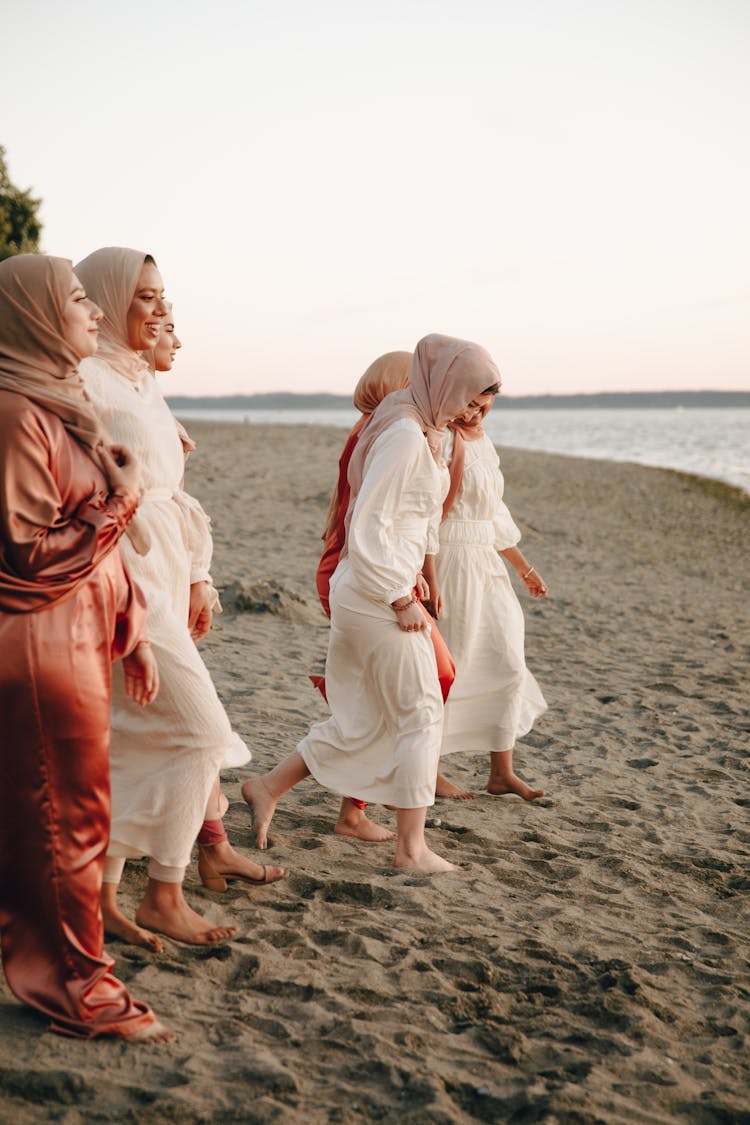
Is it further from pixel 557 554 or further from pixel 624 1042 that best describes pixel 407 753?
pixel 557 554

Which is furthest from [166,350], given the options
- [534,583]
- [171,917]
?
[534,583]

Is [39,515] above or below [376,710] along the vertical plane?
above

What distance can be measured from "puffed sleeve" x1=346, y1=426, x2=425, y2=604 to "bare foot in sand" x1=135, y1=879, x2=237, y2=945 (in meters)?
1.30

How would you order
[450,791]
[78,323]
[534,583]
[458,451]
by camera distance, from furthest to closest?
[534,583] → [450,791] → [458,451] → [78,323]

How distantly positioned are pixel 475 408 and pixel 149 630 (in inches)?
78.4

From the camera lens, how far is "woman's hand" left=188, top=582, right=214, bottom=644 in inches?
147

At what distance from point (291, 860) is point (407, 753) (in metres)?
0.66

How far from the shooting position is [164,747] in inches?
129

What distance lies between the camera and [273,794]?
4520 millimetres

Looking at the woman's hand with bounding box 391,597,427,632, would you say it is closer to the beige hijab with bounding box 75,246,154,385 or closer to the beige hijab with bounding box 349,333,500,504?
the beige hijab with bounding box 349,333,500,504

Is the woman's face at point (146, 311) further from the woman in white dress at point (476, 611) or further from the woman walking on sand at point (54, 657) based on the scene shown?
the woman in white dress at point (476, 611)

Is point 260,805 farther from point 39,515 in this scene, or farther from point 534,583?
point 39,515

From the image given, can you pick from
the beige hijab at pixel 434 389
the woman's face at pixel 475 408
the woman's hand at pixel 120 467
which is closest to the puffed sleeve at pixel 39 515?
the woman's hand at pixel 120 467

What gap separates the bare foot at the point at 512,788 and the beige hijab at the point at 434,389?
70.6 inches
